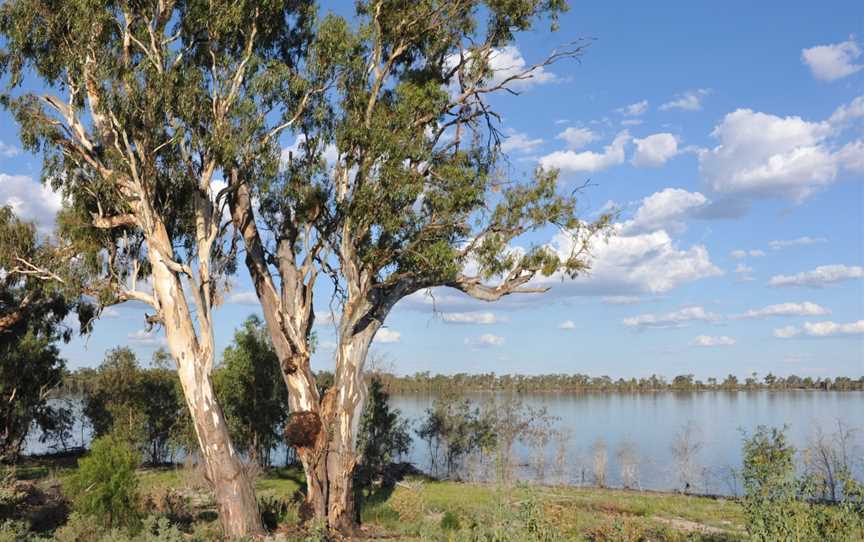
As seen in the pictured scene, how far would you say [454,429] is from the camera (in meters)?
26.3

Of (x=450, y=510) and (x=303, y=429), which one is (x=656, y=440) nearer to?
(x=450, y=510)

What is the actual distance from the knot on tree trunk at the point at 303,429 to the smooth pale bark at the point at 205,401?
39.1 inches

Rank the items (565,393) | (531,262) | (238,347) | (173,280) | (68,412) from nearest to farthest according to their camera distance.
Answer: (173,280)
(531,262)
(238,347)
(68,412)
(565,393)

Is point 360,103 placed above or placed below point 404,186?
above

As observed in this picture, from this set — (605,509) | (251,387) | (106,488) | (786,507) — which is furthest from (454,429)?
(786,507)

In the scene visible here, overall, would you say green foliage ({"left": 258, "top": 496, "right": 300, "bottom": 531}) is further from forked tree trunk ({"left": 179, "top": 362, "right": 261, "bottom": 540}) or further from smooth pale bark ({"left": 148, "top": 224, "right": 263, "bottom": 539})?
smooth pale bark ({"left": 148, "top": 224, "right": 263, "bottom": 539})

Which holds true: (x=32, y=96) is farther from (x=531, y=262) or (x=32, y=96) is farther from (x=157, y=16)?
(x=531, y=262)

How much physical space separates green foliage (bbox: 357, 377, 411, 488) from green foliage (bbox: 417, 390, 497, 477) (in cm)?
397

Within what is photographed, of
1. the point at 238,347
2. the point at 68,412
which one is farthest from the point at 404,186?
the point at 68,412

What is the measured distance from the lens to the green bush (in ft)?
31.8

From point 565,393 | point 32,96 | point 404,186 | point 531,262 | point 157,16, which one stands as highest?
point 157,16

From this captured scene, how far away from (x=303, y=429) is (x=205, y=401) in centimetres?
169

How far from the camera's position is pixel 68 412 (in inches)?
1008

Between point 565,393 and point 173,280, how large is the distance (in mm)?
102945
